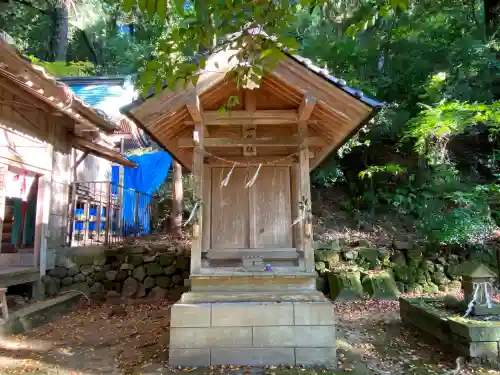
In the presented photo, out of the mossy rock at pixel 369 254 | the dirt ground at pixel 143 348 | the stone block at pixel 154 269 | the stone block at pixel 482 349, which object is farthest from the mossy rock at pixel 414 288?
the stone block at pixel 154 269

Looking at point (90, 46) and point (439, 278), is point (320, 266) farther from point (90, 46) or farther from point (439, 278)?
point (90, 46)

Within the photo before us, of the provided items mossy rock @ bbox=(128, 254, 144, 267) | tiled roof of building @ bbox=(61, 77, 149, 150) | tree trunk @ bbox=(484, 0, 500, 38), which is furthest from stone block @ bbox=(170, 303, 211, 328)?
tree trunk @ bbox=(484, 0, 500, 38)

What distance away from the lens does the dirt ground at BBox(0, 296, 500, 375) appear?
14.3 feet

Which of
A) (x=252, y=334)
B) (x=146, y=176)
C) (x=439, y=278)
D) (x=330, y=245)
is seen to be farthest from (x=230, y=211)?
(x=146, y=176)

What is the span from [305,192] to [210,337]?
235 centimetres

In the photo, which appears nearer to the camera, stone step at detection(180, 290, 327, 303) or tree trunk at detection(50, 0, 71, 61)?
stone step at detection(180, 290, 327, 303)

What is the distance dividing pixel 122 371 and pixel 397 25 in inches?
541

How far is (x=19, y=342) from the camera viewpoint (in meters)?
5.22

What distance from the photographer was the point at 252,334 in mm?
4410

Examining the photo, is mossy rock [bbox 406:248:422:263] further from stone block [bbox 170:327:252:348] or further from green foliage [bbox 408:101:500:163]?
stone block [bbox 170:327:252:348]

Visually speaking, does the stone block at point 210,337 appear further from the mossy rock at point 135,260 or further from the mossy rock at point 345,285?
the mossy rock at point 135,260

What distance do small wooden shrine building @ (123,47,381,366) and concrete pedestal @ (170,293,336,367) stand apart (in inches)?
0.5

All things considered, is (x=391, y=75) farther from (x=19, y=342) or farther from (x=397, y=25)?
(x=19, y=342)

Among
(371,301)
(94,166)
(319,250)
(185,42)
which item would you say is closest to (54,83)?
(185,42)
